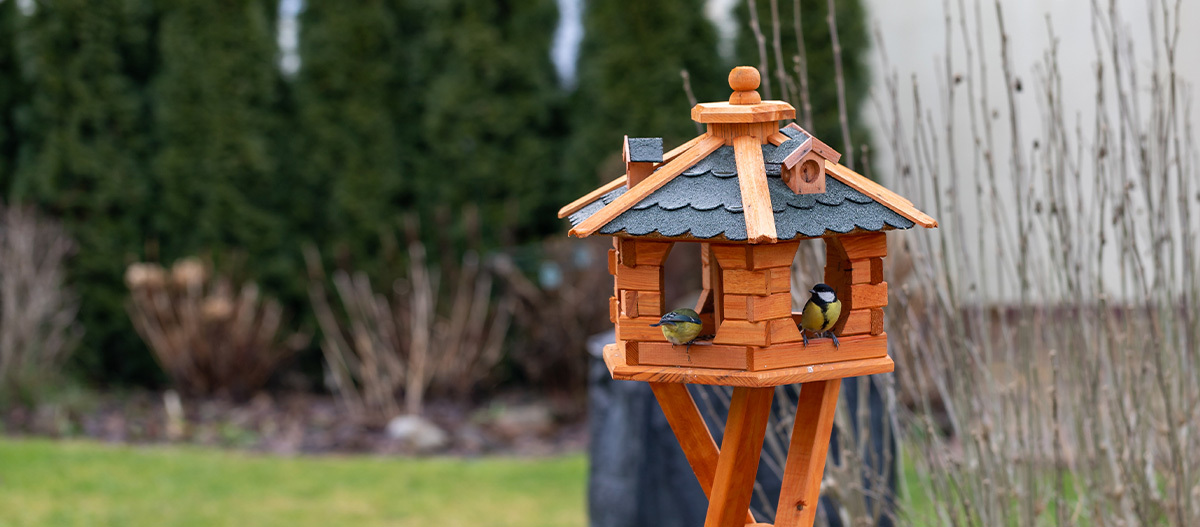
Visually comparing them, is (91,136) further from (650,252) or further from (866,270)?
(866,270)

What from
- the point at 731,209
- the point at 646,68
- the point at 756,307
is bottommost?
the point at 756,307

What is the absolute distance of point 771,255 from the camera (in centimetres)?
163

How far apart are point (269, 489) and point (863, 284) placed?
3.26 m

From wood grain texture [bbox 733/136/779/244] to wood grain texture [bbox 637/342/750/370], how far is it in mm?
199

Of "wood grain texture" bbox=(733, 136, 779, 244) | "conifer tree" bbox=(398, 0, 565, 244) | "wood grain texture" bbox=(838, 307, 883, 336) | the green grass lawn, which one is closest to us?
"wood grain texture" bbox=(733, 136, 779, 244)

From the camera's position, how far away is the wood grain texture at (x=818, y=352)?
163 cm

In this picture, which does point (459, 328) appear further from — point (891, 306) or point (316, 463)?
point (891, 306)

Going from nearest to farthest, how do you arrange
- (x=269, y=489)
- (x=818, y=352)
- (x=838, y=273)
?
(x=818, y=352), (x=838, y=273), (x=269, y=489)

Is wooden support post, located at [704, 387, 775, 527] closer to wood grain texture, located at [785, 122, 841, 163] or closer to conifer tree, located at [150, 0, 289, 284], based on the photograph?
wood grain texture, located at [785, 122, 841, 163]

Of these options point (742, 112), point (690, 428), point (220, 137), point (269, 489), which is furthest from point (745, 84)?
point (220, 137)

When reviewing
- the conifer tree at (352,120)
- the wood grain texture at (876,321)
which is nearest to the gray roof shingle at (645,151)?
the wood grain texture at (876,321)

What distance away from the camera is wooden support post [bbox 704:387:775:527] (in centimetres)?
176

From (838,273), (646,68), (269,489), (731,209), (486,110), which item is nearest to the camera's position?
(731,209)

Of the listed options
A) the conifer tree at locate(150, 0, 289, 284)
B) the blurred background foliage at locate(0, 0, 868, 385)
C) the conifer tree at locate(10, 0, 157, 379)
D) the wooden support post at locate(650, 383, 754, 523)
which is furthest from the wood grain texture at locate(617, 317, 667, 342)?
the conifer tree at locate(10, 0, 157, 379)
